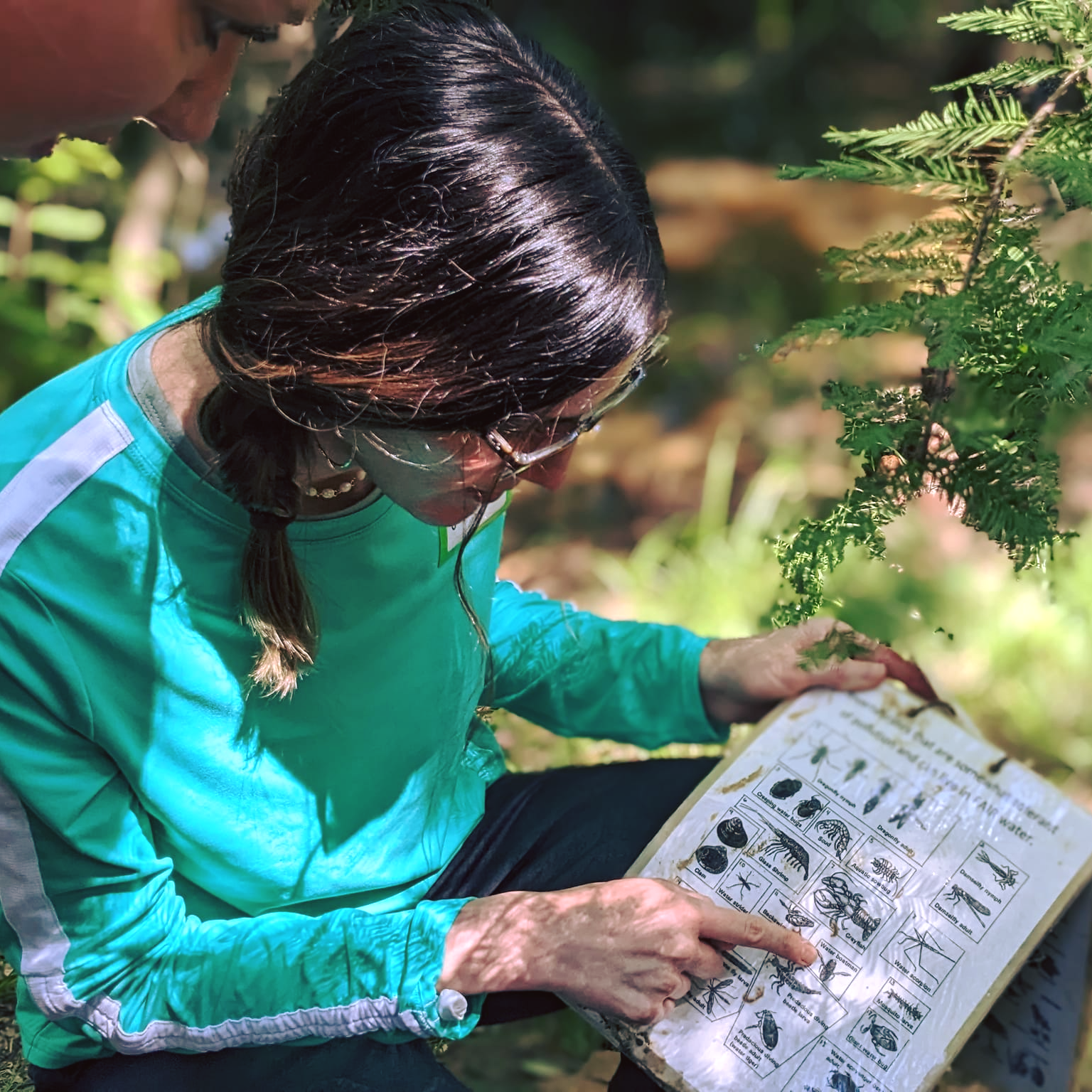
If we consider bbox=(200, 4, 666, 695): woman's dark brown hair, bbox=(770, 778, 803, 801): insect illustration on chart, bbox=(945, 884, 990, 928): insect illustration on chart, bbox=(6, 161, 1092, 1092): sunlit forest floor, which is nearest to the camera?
bbox=(200, 4, 666, 695): woman's dark brown hair

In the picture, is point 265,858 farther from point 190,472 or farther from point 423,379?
point 423,379

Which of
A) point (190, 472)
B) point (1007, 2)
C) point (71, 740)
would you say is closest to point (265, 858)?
point (71, 740)

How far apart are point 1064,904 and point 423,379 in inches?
37.5

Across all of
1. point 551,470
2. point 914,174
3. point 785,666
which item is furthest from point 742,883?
point 914,174

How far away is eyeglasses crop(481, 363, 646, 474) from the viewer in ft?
3.15

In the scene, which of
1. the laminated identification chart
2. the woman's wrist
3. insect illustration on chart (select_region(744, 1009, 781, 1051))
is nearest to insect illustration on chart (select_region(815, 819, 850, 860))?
the laminated identification chart

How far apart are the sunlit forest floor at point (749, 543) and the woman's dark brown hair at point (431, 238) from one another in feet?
1.57

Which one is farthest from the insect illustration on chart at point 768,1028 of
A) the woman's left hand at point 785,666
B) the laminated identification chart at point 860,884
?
the woman's left hand at point 785,666

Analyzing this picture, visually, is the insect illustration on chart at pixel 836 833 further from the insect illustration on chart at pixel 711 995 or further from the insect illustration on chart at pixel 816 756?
the insect illustration on chart at pixel 711 995

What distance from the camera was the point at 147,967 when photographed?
1.13m

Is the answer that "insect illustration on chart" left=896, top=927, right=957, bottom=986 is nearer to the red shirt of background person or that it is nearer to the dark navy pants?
the dark navy pants

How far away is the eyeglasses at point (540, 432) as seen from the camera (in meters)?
0.96

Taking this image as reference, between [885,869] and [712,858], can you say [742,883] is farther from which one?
[885,869]

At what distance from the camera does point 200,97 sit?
2.62 ft
